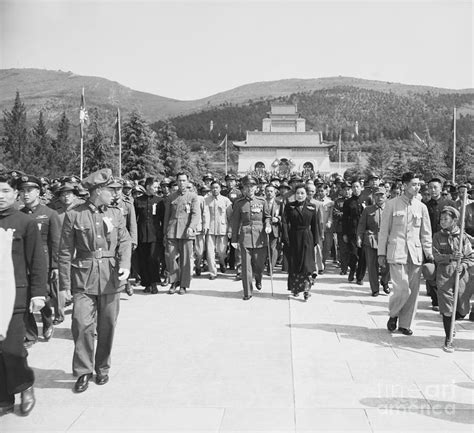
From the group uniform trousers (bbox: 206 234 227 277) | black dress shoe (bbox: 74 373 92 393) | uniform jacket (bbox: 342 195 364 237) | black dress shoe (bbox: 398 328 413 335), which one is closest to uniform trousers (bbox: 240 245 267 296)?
uniform trousers (bbox: 206 234 227 277)

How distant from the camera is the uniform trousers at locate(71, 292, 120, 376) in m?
4.78

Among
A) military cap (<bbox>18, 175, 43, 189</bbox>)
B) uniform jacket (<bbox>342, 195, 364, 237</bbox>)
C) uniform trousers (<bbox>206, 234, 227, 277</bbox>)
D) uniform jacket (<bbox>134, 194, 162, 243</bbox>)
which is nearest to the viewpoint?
military cap (<bbox>18, 175, 43, 189</bbox>)

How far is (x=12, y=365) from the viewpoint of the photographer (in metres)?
4.17

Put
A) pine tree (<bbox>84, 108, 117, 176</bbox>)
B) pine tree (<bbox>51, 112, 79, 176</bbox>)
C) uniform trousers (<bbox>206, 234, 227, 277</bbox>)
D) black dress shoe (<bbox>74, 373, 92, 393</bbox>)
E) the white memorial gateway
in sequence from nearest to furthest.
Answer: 1. black dress shoe (<bbox>74, 373, 92, 393</bbox>)
2. uniform trousers (<bbox>206, 234, 227, 277</bbox>)
3. pine tree (<bbox>84, 108, 117, 176</bbox>)
4. pine tree (<bbox>51, 112, 79, 176</bbox>)
5. the white memorial gateway

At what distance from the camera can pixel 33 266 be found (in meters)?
4.43

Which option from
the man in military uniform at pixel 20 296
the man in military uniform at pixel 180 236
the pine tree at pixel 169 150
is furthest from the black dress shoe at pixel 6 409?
the pine tree at pixel 169 150

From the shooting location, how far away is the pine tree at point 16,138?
52.4m

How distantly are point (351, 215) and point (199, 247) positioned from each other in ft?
10.0

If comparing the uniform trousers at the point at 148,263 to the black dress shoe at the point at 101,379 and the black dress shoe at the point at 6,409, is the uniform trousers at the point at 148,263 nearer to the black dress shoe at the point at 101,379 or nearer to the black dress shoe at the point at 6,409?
the black dress shoe at the point at 101,379

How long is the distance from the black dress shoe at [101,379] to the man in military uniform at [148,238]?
13.9 ft

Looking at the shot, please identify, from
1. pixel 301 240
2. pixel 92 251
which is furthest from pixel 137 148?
pixel 92 251

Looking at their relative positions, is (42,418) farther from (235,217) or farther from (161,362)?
(235,217)

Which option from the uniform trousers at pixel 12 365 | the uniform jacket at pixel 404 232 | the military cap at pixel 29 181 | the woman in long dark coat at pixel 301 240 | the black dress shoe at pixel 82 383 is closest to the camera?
the uniform trousers at pixel 12 365

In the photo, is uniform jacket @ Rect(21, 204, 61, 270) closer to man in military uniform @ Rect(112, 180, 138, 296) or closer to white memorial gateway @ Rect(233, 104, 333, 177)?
man in military uniform @ Rect(112, 180, 138, 296)
